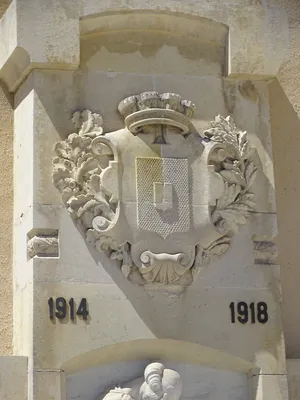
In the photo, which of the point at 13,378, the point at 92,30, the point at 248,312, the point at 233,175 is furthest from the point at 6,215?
the point at 248,312

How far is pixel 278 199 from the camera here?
11430 mm

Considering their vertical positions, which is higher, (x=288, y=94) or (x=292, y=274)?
(x=288, y=94)

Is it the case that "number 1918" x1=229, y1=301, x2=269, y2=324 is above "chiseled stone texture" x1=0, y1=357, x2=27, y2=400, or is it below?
above

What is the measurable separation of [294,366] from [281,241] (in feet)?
3.00

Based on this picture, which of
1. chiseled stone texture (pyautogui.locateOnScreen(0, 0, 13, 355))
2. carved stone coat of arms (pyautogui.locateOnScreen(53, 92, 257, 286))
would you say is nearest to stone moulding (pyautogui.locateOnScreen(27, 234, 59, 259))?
carved stone coat of arms (pyautogui.locateOnScreen(53, 92, 257, 286))

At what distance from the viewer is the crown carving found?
10.8m

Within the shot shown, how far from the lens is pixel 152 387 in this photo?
10414 mm

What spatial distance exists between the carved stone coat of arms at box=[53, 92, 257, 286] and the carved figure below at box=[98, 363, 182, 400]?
0.59 meters

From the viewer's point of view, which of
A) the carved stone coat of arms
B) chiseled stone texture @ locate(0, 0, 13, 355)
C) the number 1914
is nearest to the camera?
the number 1914

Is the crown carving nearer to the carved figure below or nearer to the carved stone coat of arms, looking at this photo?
the carved stone coat of arms

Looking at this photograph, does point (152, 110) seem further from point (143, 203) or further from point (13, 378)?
point (13, 378)

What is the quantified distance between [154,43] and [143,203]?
121 centimetres

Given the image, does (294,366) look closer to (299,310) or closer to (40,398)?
(299,310)

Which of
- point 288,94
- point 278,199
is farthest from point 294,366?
point 288,94
